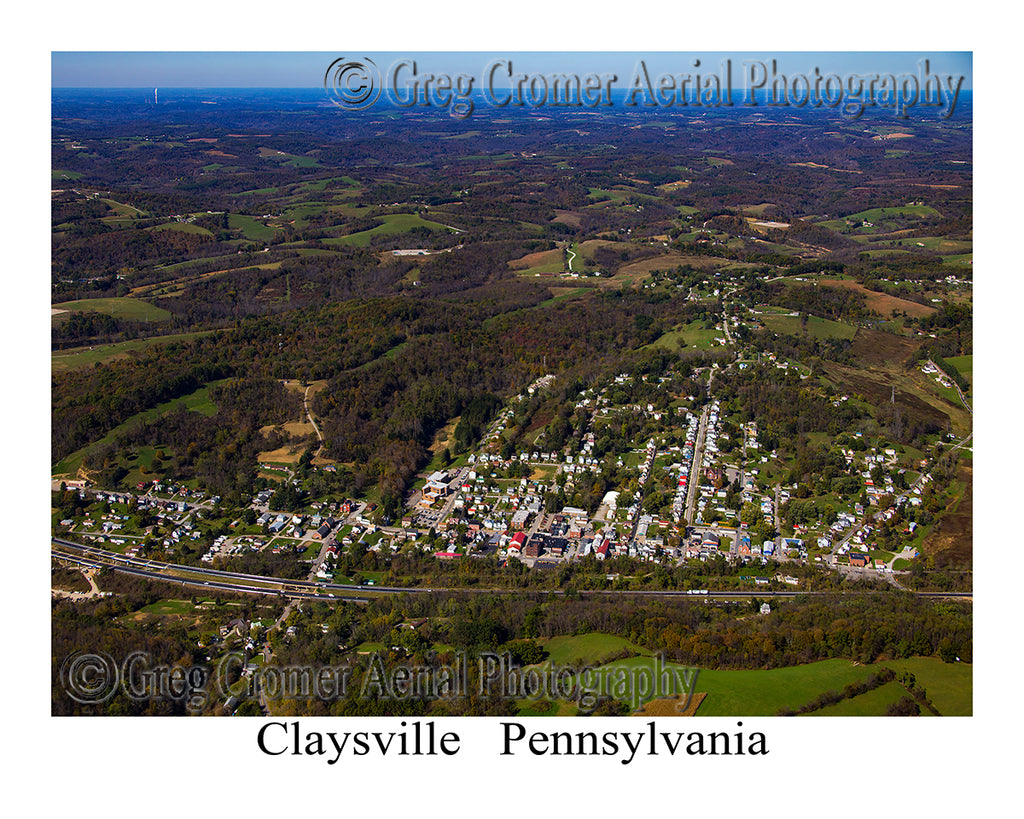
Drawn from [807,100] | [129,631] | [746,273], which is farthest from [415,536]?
[746,273]

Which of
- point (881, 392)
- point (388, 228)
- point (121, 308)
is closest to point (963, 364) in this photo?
point (881, 392)

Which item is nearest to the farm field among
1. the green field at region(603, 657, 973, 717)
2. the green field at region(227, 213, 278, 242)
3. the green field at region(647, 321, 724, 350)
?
the green field at region(647, 321, 724, 350)

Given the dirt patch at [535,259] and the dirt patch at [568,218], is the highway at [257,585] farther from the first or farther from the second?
the dirt patch at [568,218]

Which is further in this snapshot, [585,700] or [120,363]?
[120,363]

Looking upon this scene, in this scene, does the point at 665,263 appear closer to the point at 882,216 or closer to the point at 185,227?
the point at 882,216

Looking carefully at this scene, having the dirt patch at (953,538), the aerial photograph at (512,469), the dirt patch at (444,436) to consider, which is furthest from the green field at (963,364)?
the dirt patch at (444,436)

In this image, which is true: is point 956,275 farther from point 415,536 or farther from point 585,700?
point 585,700

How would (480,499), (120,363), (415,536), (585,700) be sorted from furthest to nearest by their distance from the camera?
(120,363) → (480,499) → (415,536) → (585,700)
